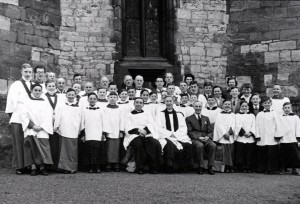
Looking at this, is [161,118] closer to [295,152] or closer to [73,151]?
[73,151]

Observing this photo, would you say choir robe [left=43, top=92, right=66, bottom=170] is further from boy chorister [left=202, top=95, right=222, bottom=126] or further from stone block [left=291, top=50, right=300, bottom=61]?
stone block [left=291, top=50, right=300, bottom=61]

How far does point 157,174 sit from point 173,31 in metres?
5.16

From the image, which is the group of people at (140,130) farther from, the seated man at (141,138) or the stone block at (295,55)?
the stone block at (295,55)

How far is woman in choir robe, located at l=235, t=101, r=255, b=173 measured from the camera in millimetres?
9898

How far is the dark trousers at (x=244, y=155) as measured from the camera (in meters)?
9.88

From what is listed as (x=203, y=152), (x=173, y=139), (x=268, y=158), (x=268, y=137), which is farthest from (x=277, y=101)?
(x=173, y=139)

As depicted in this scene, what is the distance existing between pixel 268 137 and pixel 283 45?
3690 millimetres

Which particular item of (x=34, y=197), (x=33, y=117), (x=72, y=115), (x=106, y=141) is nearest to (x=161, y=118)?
(x=106, y=141)

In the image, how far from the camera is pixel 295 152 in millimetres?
9719

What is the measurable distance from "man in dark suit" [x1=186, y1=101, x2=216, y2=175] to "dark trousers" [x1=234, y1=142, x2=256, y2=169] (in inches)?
24.7

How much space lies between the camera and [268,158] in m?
9.84

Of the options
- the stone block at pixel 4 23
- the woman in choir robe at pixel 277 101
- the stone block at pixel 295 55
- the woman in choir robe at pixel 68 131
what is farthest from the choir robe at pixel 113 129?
the stone block at pixel 295 55

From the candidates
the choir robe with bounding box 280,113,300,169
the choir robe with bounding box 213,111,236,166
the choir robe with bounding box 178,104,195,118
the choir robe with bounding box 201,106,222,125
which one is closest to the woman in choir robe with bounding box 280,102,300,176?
the choir robe with bounding box 280,113,300,169

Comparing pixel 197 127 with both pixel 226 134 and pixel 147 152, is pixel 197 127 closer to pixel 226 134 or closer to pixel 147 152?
pixel 226 134
